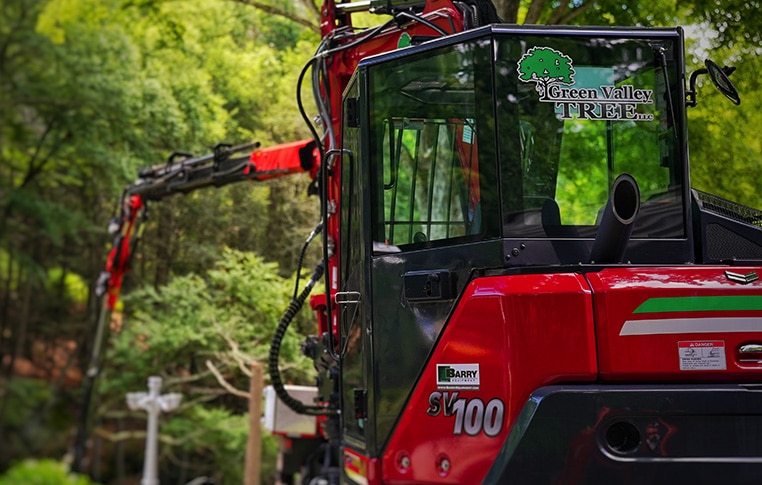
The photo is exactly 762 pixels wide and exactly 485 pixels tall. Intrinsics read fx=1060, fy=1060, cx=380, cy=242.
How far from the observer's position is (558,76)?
5.19 m

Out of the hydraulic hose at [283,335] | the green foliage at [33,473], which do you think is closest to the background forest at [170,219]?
the green foliage at [33,473]

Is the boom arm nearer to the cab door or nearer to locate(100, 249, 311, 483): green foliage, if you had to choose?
locate(100, 249, 311, 483): green foliage

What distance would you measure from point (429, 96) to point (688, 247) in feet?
4.90

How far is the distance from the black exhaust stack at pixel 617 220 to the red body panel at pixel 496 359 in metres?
0.27

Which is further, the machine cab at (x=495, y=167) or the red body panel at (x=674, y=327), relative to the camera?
the machine cab at (x=495, y=167)

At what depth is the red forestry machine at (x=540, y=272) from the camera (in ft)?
15.1

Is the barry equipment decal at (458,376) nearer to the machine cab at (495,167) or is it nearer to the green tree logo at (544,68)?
the machine cab at (495,167)

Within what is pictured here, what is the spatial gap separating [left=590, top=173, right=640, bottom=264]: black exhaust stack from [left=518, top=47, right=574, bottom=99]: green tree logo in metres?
0.61

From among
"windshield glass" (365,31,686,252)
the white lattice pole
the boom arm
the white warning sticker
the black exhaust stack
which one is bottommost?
the white lattice pole

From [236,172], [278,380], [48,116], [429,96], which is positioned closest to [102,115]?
[48,116]

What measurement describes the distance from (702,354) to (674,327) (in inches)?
6.9

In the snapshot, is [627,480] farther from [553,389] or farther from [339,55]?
[339,55]

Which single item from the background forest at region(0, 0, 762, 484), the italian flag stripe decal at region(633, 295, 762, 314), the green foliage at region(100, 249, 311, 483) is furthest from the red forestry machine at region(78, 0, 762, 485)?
the green foliage at region(100, 249, 311, 483)

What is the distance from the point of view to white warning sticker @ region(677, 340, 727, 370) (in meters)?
4.68
